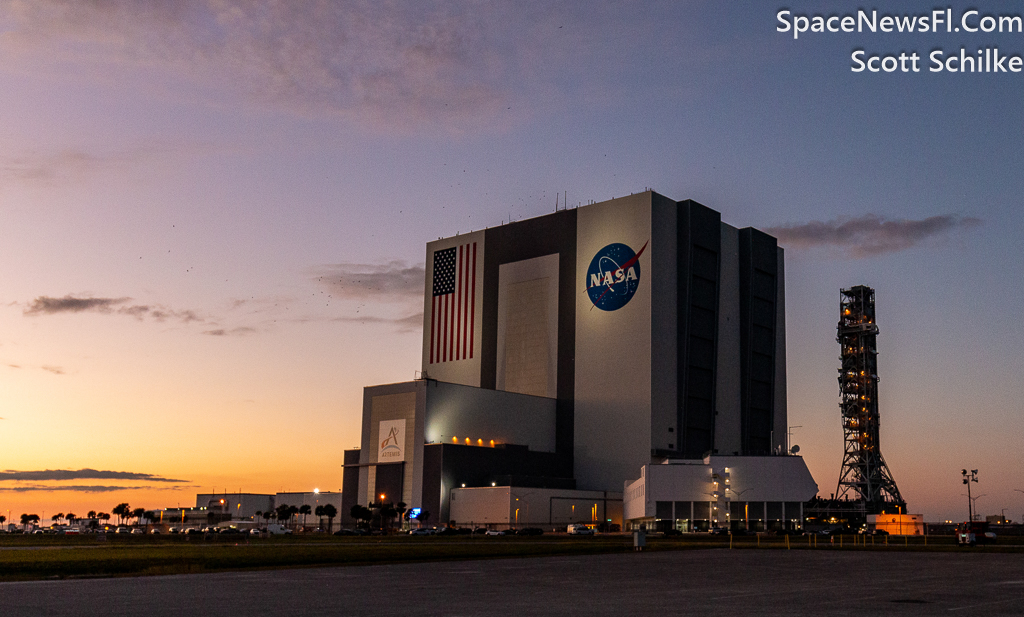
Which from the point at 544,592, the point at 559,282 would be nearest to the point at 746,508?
the point at 559,282

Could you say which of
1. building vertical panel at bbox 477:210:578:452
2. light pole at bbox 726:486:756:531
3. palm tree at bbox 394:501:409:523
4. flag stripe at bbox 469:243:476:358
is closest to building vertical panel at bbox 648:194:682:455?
light pole at bbox 726:486:756:531

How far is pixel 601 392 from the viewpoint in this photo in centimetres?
13538

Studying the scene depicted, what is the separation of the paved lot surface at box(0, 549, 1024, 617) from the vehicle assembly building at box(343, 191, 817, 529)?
83059 mm

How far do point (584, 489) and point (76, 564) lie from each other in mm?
99223

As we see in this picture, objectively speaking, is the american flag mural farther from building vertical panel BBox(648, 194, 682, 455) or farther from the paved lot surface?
the paved lot surface

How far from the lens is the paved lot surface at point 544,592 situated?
2280 cm

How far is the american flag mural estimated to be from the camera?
507 feet

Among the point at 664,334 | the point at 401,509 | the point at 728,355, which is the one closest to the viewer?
the point at 401,509

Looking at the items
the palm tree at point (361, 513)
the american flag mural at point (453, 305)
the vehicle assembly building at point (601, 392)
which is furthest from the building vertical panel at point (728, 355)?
the palm tree at point (361, 513)

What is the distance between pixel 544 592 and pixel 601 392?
108m

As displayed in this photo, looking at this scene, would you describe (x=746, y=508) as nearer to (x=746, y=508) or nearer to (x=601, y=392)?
(x=746, y=508)

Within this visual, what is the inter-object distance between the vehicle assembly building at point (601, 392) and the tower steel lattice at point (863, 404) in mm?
18037

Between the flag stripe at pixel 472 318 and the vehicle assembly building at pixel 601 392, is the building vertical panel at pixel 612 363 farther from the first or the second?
the flag stripe at pixel 472 318

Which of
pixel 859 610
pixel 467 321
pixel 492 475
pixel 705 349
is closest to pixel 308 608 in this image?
pixel 859 610
